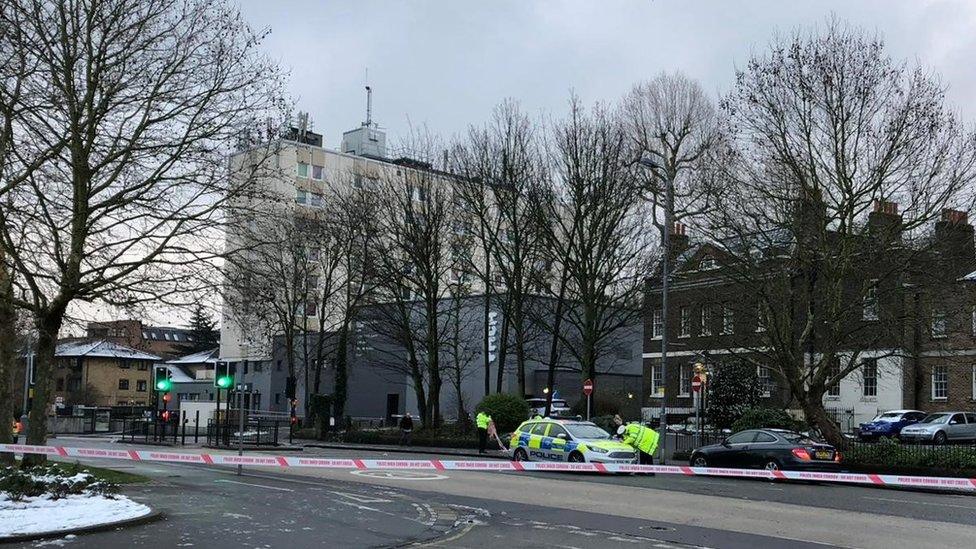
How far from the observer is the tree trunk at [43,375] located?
62.9ft

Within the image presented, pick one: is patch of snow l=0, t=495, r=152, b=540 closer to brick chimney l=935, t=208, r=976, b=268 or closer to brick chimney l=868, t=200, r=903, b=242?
brick chimney l=868, t=200, r=903, b=242

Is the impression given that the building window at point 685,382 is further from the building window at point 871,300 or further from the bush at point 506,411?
the building window at point 871,300

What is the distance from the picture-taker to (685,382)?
56969 mm

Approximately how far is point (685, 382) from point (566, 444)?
31605mm

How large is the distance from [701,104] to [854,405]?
56.3ft

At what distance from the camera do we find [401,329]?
4691 centimetres

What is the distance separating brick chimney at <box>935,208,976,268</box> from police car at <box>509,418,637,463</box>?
10731 millimetres

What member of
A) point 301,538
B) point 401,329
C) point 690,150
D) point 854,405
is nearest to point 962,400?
point 854,405

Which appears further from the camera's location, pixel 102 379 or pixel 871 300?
pixel 102 379

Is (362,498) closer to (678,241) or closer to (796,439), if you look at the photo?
(796,439)

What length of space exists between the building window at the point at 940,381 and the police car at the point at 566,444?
26.3 meters

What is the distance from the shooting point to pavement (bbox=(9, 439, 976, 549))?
41.3ft

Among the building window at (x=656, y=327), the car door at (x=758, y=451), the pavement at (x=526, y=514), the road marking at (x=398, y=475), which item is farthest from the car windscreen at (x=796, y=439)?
the building window at (x=656, y=327)

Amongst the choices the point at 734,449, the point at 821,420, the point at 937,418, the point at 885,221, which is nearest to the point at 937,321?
the point at 885,221
